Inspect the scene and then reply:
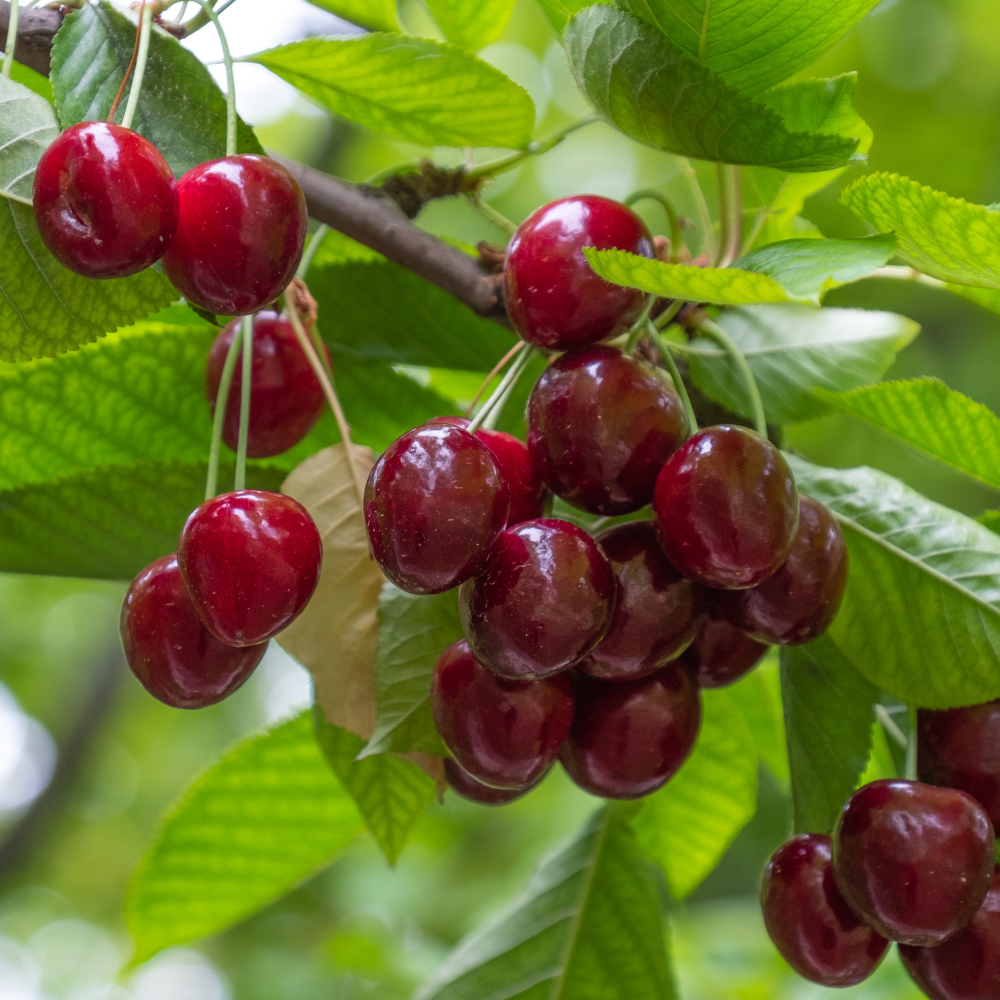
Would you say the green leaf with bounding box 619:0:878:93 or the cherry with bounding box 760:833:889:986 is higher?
the green leaf with bounding box 619:0:878:93

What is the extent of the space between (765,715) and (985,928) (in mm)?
471

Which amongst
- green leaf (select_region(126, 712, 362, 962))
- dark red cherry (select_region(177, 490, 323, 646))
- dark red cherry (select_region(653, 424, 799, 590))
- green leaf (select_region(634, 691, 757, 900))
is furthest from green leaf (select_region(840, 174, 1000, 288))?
green leaf (select_region(126, 712, 362, 962))

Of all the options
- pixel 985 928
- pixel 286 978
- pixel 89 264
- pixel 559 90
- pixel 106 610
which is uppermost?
pixel 89 264

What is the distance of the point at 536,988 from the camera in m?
0.86

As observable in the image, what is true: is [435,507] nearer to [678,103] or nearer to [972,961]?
[678,103]

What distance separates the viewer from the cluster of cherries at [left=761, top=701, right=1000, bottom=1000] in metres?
0.53

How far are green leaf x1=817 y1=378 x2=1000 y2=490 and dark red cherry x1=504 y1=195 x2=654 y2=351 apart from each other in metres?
0.24

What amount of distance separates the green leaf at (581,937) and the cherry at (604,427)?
0.42 metres

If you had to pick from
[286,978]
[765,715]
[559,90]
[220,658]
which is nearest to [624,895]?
[765,715]

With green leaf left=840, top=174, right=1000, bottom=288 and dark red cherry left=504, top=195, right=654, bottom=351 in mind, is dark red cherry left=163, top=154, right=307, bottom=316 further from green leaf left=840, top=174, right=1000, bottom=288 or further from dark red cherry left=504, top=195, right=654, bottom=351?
green leaf left=840, top=174, right=1000, bottom=288

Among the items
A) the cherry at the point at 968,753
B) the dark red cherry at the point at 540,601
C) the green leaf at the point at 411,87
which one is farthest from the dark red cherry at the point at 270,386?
the cherry at the point at 968,753

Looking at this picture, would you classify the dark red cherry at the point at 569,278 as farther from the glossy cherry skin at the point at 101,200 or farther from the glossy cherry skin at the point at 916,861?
the glossy cherry skin at the point at 916,861

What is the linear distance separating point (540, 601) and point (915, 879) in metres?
0.26

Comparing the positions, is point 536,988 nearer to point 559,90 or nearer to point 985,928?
point 985,928
